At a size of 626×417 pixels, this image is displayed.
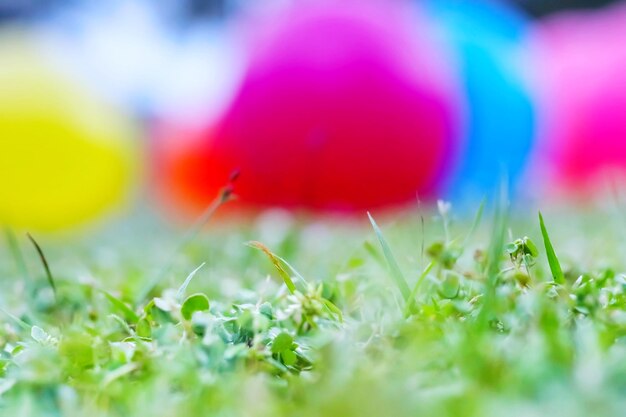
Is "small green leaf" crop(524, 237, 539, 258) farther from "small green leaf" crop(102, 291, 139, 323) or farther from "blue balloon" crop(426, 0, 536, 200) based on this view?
"blue balloon" crop(426, 0, 536, 200)

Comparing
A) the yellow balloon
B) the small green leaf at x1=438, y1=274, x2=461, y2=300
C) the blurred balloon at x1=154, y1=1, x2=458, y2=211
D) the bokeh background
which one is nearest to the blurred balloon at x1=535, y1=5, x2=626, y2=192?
the bokeh background

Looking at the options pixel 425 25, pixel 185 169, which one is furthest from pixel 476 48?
pixel 185 169

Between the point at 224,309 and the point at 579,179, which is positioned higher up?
the point at 224,309

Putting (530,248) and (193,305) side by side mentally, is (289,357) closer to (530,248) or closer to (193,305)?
(193,305)

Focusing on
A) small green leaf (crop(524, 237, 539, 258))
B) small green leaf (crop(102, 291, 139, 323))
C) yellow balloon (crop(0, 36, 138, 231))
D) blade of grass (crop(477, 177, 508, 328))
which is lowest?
yellow balloon (crop(0, 36, 138, 231))

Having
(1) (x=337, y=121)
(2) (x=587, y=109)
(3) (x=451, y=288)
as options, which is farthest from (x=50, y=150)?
(3) (x=451, y=288)

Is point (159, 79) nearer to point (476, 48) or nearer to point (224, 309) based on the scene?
point (476, 48)

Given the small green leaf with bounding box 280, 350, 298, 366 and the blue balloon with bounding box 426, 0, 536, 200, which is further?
the blue balloon with bounding box 426, 0, 536, 200
